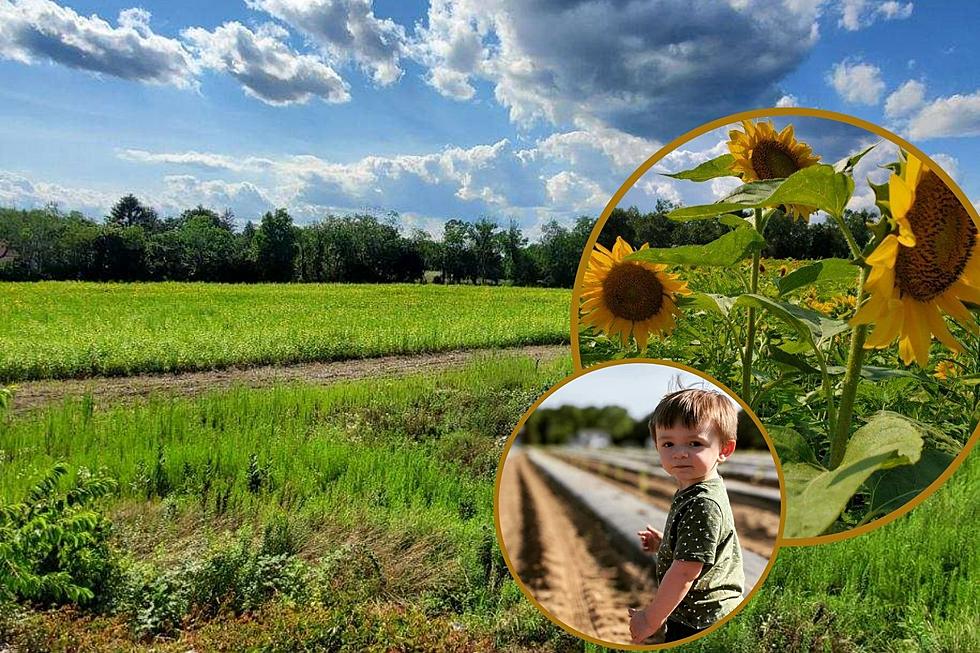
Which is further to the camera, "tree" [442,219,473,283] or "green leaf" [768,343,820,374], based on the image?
"tree" [442,219,473,283]

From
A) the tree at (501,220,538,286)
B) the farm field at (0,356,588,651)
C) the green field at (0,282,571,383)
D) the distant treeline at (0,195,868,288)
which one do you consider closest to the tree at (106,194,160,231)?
the distant treeline at (0,195,868,288)

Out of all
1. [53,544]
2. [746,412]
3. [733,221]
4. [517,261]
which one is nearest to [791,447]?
[746,412]

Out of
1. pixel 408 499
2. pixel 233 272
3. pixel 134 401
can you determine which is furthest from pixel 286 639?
pixel 233 272

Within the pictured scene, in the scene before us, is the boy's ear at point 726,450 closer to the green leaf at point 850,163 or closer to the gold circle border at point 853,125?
the gold circle border at point 853,125

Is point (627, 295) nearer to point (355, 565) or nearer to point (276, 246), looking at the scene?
point (355, 565)

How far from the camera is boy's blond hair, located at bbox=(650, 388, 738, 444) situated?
3.00 ft

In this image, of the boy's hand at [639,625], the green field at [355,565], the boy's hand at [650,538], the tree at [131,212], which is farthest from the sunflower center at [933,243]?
the tree at [131,212]

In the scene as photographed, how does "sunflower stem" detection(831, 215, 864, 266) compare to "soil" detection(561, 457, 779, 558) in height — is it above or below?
above

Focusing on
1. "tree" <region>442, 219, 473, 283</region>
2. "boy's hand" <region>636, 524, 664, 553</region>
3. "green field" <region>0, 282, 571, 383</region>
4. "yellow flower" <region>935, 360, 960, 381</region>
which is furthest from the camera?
"tree" <region>442, 219, 473, 283</region>

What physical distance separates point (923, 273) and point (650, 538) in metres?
0.51

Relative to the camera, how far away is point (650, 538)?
1022 millimetres

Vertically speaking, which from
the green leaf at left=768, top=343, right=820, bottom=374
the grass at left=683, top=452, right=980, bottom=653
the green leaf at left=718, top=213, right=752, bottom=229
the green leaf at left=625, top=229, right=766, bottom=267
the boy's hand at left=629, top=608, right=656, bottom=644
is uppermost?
the green leaf at left=718, top=213, right=752, bottom=229

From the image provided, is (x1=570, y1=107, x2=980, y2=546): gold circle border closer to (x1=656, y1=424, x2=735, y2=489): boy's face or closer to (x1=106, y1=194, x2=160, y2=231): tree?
(x1=656, y1=424, x2=735, y2=489): boy's face

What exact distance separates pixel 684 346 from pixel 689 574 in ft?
1.12
